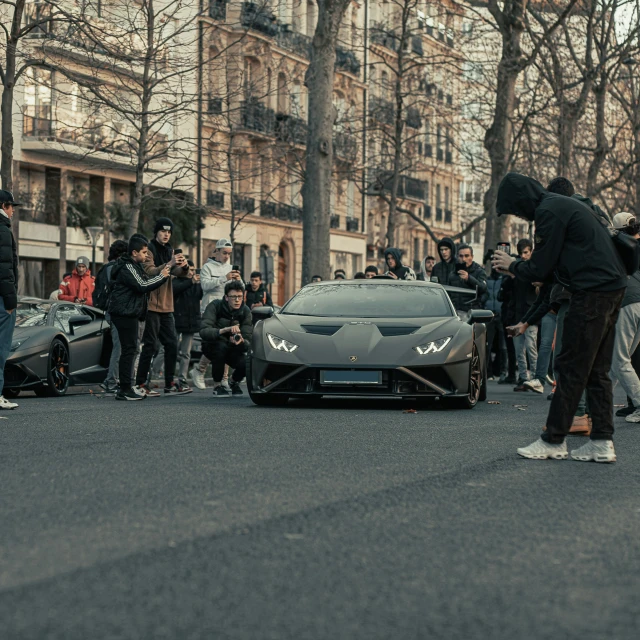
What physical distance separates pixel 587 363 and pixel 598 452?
613mm

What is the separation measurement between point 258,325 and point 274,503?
7.29 m

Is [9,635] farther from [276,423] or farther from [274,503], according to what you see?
[276,423]

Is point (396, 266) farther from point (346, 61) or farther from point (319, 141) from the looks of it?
point (346, 61)

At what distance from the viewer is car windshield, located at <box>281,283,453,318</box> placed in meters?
14.2

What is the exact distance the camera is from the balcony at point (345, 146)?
1883 inches

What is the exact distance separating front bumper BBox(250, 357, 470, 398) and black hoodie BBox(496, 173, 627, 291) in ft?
14.5

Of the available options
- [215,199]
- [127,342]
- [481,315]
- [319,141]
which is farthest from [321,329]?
[215,199]

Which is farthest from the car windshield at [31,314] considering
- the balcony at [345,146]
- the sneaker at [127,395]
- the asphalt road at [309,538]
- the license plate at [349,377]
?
the balcony at [345,146]

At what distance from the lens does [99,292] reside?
17547 mm

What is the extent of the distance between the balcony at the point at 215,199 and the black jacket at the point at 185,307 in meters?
32.4

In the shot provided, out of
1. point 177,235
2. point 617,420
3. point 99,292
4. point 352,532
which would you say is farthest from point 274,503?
point 177,235

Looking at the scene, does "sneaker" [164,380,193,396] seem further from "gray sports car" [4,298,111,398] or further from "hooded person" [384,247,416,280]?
"hooded person" [384,247,416,280]

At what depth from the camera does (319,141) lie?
27031 mm

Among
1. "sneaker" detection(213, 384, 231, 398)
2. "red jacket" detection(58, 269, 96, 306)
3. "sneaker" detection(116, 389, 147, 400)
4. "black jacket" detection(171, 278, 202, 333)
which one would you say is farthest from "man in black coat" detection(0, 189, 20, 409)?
"red jacket" detection(58, 269, 96, 306)
